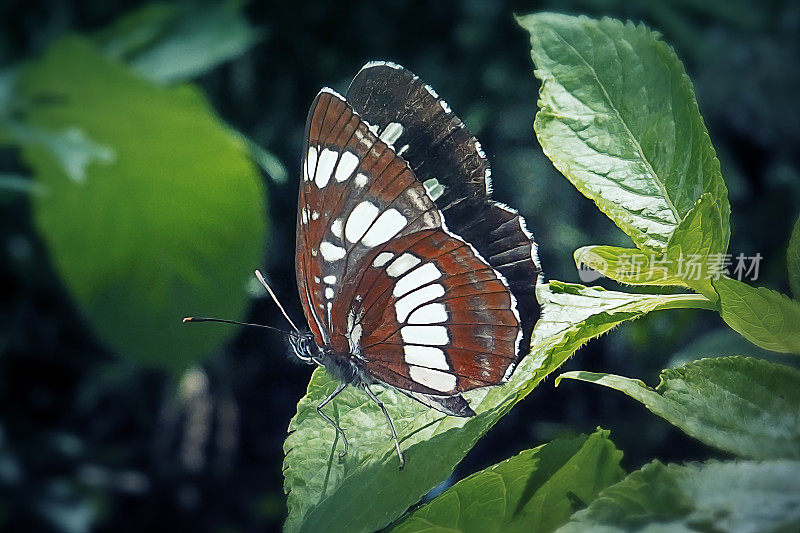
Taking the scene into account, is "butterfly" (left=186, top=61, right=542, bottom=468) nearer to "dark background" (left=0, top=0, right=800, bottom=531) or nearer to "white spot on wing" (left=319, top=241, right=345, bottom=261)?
"white spot on wing" (left=319, top=241, right=345, bottom=261)

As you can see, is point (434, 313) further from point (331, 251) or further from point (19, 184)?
point (19, 184)

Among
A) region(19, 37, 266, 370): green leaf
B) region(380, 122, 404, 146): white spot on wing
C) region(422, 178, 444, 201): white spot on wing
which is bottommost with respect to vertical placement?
region(19, 37, 266, 370): green leaf

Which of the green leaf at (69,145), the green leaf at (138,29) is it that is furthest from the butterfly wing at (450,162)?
the green leaf at (138,29)

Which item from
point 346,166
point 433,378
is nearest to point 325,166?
point 346,166

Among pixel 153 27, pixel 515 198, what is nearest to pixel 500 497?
pixel 515 198

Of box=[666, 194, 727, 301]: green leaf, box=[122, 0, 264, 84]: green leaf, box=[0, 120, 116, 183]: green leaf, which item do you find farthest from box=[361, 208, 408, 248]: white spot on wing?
box=[122, 0, 264, 84]: green leaf

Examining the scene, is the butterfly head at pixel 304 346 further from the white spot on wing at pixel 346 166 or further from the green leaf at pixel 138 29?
the green leaf at pixel 138 29

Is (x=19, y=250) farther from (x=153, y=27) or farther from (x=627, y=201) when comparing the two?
(x=627, y=201)
